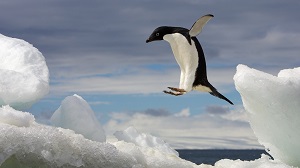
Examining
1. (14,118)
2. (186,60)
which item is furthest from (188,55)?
(14,118)

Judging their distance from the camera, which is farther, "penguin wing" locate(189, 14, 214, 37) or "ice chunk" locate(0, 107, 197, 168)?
"penguin wing" locate(189, 14, 214, 37)

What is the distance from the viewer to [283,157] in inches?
364

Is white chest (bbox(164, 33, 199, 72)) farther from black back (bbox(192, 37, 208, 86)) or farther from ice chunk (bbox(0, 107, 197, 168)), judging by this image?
ice chunk (bbox(0, 107, 197, 168))

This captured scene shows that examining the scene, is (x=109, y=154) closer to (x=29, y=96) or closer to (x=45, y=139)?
(x=45, y=139)

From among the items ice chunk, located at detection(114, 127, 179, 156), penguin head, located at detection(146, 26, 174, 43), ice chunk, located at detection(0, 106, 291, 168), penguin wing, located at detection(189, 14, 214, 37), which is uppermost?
penguin wing, located at detection(189, 14, 214, 37)

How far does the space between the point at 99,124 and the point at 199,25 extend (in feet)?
7.72

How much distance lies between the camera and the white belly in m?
8.08

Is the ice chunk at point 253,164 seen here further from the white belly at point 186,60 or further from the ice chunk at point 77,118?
the ice chunk at point 77,118

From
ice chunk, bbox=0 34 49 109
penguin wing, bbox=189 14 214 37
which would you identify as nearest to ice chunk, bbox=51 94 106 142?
ice chunk, bbox=0 34 49 109

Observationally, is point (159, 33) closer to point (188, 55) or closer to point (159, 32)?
point (159, 32)

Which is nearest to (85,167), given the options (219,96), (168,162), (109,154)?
(109,154)

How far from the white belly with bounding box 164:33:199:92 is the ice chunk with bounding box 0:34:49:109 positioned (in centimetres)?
188

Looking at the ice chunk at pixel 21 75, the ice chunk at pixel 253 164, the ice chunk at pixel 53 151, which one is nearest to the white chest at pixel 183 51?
the ice chunk at pixel 253 164

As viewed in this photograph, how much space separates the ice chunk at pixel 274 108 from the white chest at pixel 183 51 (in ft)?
2.94
